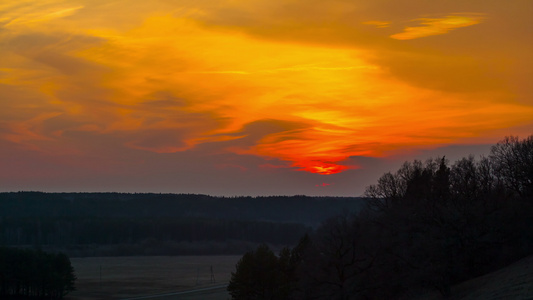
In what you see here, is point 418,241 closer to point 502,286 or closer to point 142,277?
point 502,286

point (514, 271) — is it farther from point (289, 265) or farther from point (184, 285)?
point (184, 285)

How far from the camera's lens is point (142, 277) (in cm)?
14288

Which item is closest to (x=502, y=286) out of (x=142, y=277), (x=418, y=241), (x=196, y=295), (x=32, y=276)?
(x=418, y=241)

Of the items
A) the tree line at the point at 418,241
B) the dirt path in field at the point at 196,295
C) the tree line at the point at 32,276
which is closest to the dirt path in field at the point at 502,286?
the tree line at the point at 418,241

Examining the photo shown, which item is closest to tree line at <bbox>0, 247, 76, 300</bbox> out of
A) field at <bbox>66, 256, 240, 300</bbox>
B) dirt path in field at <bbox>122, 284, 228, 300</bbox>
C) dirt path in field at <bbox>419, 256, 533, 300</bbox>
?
field at <bbox>66, 256, 240, 300</bbox>

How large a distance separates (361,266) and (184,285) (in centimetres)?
7064

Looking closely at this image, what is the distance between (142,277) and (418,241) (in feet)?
329

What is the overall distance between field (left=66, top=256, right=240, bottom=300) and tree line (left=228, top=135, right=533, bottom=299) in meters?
29.5

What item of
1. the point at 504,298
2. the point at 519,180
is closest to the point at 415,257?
the point at 504,298

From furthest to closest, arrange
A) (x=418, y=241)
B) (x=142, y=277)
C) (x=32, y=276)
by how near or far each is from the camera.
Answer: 1. (x=142, y=277)
2. (x=32, y=276)
3. (x=418, y=241)

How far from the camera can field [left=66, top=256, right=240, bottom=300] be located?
113188 millimetres

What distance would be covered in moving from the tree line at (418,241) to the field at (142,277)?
29478 millimetres

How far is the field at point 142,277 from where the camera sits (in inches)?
4456

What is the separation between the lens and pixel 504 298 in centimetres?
3788
